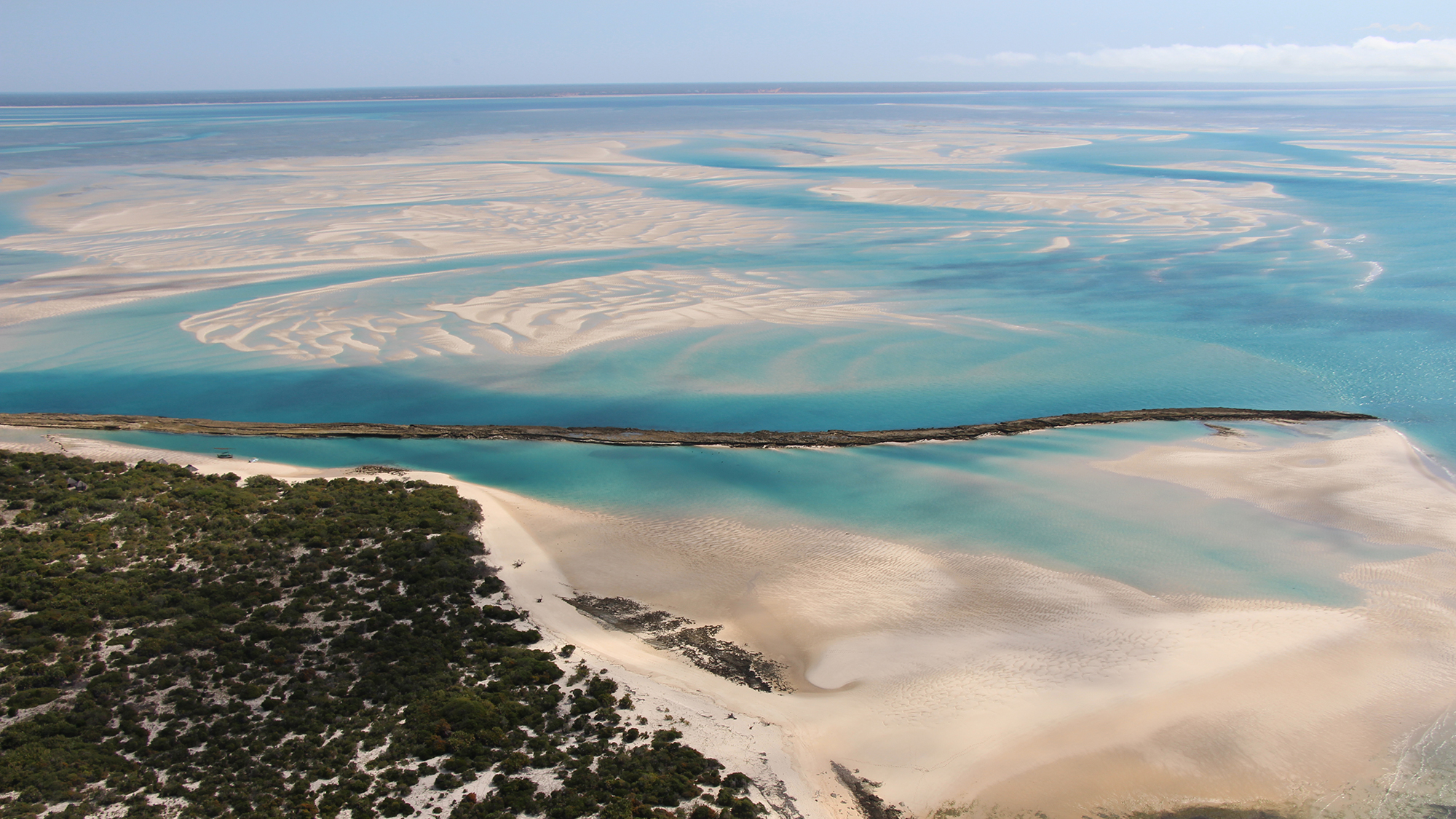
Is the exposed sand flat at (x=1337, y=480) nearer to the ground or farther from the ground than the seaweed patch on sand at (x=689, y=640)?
farther from the ground

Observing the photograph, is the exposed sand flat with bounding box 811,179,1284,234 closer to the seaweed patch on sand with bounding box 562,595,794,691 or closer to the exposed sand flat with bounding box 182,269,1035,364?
the exposed sand flat with bounding box 182,269,1035,364

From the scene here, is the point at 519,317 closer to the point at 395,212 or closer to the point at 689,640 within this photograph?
the point at 689,640

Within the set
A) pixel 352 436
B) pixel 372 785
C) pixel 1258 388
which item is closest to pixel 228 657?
pixel 372 785

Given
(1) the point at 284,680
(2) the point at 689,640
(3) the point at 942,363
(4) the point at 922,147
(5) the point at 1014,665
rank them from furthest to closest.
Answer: (4) the point at 922,147 < (3) the point at 942,363 < (2) the point at 689,640 < (5) the point at 1014,665 < (1) the point at 284,680

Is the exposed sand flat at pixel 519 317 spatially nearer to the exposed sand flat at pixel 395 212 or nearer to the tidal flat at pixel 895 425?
the tidal flat at pixel 895 425

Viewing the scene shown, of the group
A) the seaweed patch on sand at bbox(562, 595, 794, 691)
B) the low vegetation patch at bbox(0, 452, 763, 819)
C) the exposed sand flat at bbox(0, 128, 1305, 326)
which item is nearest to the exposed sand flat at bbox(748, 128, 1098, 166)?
the exposed sand flat at bbox(0, 128, 1305, 326)

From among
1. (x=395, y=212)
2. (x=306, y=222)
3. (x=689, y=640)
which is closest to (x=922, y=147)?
(x=395, y=212)

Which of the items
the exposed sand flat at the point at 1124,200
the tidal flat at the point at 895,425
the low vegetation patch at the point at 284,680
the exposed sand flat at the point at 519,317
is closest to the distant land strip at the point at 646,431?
the tidal flat at the point at 895,425
